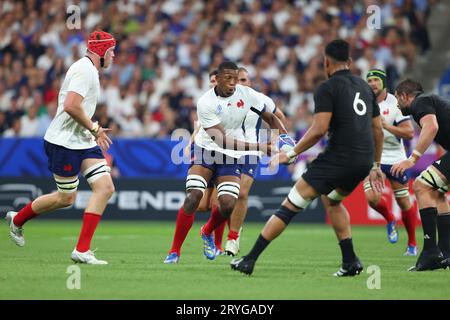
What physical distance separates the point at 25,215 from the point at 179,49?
13.2 meters

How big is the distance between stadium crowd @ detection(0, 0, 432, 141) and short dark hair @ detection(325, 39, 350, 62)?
1228 cm

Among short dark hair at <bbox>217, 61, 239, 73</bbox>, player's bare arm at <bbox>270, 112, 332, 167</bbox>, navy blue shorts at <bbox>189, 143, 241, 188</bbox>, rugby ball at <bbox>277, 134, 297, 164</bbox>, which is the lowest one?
navy blue shorts at <bbox>189, 143, 241, 188</bbox>

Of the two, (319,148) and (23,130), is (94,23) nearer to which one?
(23,130)

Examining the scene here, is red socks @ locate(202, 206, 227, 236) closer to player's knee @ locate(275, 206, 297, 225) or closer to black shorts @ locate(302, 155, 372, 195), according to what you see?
player's knee @ locate(275, 206, 297, 225)

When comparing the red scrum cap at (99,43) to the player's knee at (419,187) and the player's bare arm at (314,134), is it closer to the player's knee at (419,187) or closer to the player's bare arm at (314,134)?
the player's bare arm at (314,134)

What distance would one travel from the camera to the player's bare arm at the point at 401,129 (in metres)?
14.0

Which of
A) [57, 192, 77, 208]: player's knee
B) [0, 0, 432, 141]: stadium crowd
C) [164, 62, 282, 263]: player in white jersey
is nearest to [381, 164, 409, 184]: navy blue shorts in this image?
[164, 62, 282, 263]: player in white jersey

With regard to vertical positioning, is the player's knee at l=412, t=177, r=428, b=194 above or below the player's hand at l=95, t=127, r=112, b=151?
below

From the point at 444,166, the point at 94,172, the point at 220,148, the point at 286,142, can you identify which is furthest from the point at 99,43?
the point at 444,166

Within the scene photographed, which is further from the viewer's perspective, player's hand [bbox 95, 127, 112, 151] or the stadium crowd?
the stadium crowd

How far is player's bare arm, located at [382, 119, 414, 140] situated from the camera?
14042mm

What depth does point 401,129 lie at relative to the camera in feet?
46.6

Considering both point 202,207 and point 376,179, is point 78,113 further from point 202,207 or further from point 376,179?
point 202,207

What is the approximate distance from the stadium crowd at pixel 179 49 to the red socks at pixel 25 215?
9.92m
